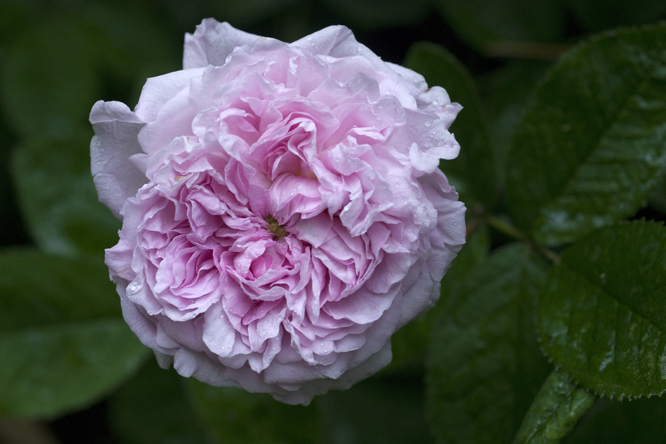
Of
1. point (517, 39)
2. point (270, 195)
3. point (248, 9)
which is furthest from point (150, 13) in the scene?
point (270, 195)

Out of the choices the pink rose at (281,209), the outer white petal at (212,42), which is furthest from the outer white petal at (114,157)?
the outer white petal at (212,42)

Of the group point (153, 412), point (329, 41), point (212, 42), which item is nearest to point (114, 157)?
point (212, 42)

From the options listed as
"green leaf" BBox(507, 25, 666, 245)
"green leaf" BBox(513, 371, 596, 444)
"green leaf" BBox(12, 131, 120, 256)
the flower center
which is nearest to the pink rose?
the flower center

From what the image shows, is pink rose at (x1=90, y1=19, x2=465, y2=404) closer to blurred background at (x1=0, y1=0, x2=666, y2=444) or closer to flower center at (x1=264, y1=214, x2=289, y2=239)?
flower center at (x1=264, y1=214, x2=289, y2=239)

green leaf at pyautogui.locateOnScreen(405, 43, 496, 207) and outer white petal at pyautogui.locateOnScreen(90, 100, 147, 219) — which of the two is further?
green leaf at pyautogui.locateOnScreen(405, 43, 496, 207)

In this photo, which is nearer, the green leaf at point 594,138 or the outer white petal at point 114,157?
the outer white petal at point 114,157

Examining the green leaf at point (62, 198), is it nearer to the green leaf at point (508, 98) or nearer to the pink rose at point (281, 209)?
the pink rose at point (281, 209)
